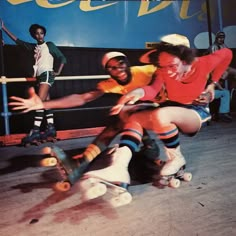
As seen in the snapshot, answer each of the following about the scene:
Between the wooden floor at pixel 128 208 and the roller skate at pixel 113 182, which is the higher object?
the roller skate at pixel 113 182

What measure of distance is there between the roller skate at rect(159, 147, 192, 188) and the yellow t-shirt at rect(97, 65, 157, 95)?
63 centimetres

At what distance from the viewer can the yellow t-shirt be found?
248cm

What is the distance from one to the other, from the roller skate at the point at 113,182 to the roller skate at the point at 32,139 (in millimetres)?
1777

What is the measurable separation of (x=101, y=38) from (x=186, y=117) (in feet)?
8.09

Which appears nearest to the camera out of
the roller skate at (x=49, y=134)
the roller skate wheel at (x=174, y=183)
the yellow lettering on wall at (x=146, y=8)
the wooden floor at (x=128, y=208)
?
A: the wooden floor at (x=128, y=208)

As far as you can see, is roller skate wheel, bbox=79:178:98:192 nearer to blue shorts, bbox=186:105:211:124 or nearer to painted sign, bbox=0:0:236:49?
blue shorts, bbox=186:105:211:124

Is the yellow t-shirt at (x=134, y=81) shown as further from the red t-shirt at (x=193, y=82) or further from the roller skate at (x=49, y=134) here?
the roller skate at (x=49, y=134)

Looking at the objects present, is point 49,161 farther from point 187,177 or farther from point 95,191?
point 187,177

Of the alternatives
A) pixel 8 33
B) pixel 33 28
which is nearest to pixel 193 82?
pixel 33 28

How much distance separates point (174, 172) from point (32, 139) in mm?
2112

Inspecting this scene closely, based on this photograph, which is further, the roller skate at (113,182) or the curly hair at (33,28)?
the curly hair at (33,28)

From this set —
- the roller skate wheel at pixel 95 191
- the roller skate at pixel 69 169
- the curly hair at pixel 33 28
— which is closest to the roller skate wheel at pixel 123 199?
the roller skate wheel at pixel 95 191

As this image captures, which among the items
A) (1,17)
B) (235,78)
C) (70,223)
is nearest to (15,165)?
(70,223)

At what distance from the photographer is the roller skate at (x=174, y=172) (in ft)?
7.14
